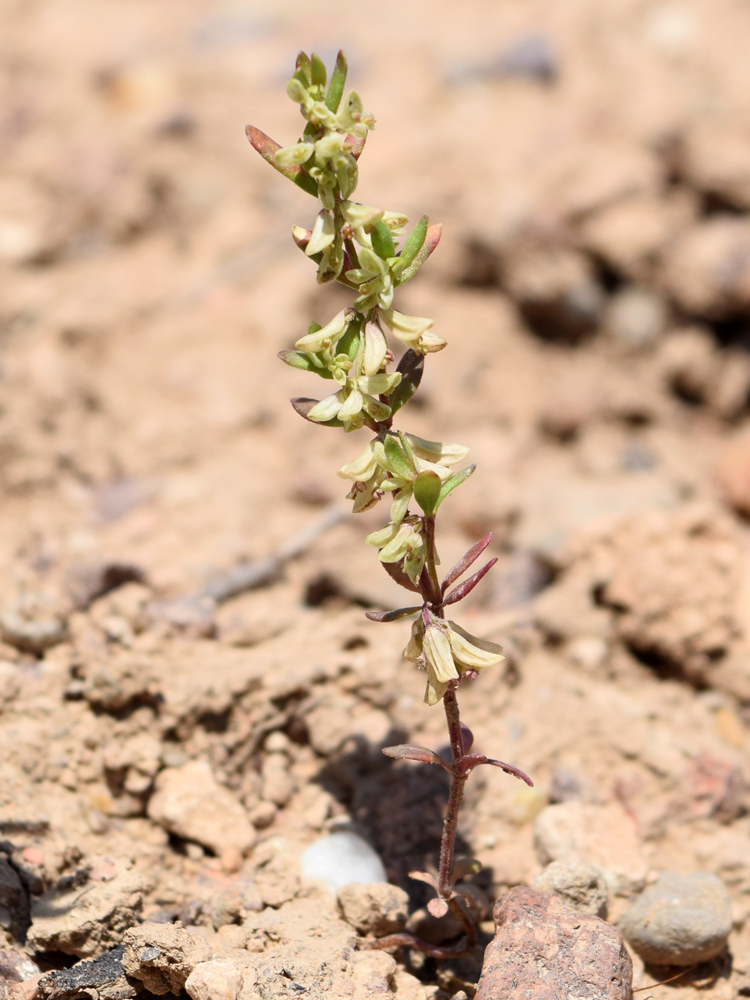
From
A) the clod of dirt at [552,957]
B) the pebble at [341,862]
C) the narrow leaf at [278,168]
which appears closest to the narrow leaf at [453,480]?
the narrow leaf at [278,168]

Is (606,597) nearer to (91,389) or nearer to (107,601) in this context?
(107,601)

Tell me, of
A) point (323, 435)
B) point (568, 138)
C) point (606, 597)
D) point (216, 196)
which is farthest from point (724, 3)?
point (606, 597)

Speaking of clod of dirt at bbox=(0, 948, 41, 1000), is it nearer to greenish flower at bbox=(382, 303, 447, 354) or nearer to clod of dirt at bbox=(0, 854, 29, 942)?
clod of dirt at bbox=(0, 854, 29, 942)

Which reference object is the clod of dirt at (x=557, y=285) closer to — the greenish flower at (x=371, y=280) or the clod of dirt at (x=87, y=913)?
the greenish flower at (x=371, y=280)

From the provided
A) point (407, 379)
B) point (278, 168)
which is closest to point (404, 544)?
point (407, 379)

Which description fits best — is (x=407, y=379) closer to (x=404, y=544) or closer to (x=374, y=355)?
(x=374, y=355)

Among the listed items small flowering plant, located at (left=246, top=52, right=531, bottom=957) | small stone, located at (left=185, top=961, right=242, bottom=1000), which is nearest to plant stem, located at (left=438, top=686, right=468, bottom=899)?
small flowering plant, located at (left=246, top=52, right=531, bottom=957)
